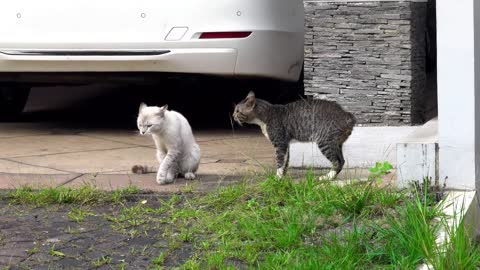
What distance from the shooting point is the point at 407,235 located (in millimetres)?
4141

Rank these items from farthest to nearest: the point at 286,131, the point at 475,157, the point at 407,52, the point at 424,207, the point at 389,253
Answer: the point at 407,52 → the point at 286,131 → the point at 475,157 → the point at 424,207 → the point at 389,253

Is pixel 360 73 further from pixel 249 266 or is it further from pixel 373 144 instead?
pixel 249 266

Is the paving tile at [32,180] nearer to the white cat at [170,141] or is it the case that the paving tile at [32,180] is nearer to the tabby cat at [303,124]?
the white cat at [170,141]

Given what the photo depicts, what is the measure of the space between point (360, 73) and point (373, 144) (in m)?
0.53

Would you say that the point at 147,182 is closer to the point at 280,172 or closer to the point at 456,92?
the point at 280,172

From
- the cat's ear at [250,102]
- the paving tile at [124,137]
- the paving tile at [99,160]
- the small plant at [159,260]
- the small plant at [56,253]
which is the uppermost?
the cat's ear at [250,102]

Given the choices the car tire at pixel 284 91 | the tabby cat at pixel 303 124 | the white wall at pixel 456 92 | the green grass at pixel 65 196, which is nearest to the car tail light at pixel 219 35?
the car tire at pixel 284 91

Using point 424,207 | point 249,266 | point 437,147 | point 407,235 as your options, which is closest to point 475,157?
point 437,147

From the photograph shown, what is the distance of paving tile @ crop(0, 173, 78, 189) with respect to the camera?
5.72 metres

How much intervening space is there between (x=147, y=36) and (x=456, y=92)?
285 cm

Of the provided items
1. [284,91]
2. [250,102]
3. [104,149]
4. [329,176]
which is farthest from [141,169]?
[284,91]

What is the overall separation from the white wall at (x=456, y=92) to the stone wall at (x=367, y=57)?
1.34 metres

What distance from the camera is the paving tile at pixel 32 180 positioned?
18.8 ft

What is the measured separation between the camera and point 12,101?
885 cm
